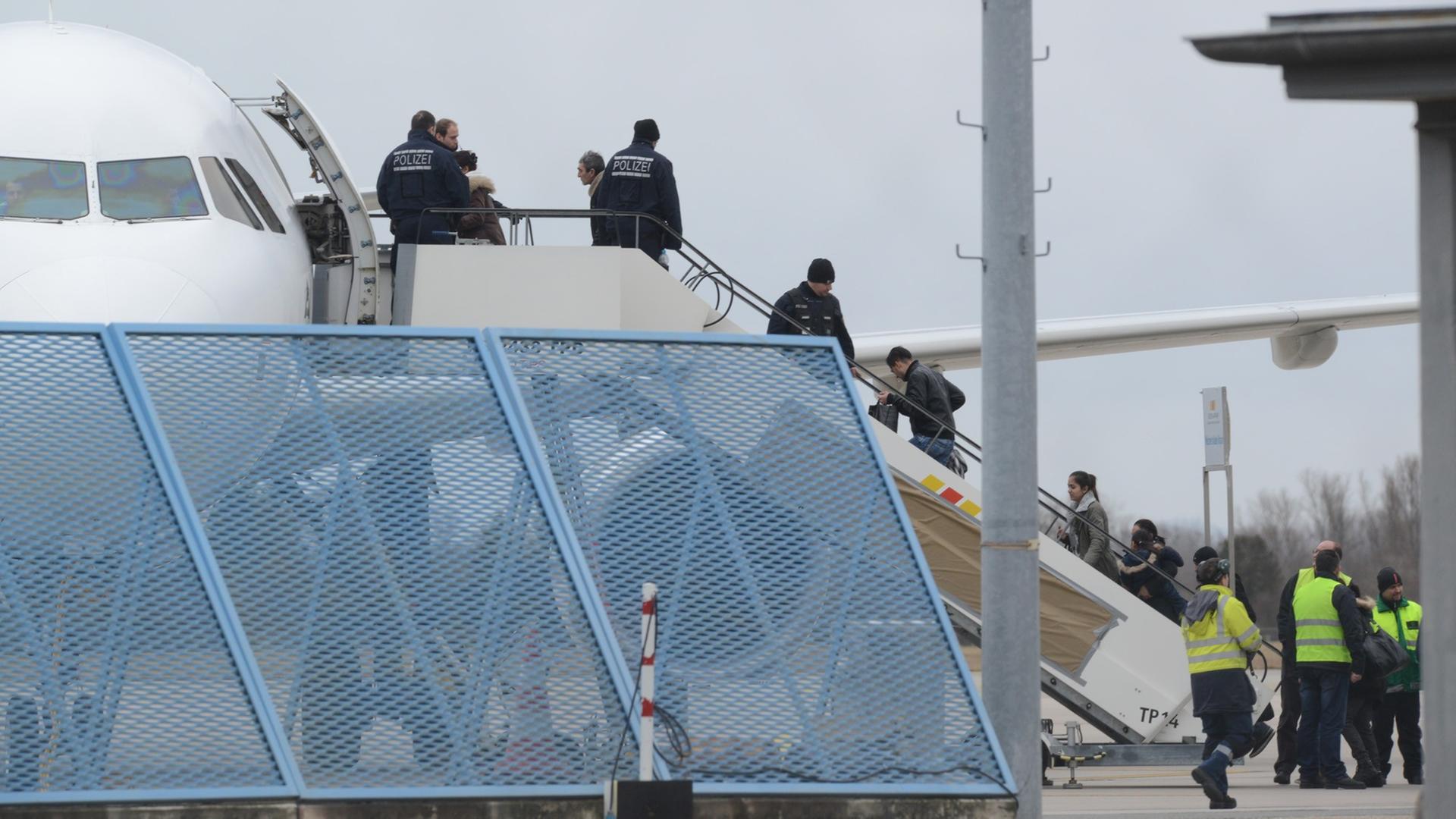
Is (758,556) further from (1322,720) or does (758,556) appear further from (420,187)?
(1322,720)

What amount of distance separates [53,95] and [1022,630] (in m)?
7.56

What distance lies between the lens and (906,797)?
8.54 meters

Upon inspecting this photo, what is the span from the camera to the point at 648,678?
7984 mm

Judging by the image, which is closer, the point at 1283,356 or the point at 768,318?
the point at 768,318

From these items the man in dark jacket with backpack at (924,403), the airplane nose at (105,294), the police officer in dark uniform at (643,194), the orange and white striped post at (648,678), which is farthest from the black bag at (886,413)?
the orange and white striped post at (648,678)

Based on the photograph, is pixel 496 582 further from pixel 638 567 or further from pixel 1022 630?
pixel 1022 630

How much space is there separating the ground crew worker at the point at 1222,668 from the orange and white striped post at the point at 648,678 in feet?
18.3

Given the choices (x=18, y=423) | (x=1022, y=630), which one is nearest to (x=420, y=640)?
(x=18, y=423)

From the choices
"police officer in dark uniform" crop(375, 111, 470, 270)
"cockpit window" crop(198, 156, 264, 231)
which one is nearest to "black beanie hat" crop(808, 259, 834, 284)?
"police officer in dark uniform" crop(375, 111, 470, 270)

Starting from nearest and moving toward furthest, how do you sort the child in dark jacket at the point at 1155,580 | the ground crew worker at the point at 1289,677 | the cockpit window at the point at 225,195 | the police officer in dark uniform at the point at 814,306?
the cockpit window at the point at 225,195 < the police officer in dark uniform at the point at 814,306 < the ground crew worker at the point at 1289,677 < the child in dark jacket at the point at 1155,580

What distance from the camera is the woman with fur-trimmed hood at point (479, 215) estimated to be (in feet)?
48.6

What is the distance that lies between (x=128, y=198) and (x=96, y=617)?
4.75 m

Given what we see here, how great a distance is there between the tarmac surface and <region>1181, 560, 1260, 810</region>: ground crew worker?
0.43 metres

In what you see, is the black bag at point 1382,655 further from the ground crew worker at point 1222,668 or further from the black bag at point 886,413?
the black bag at point 886,413
